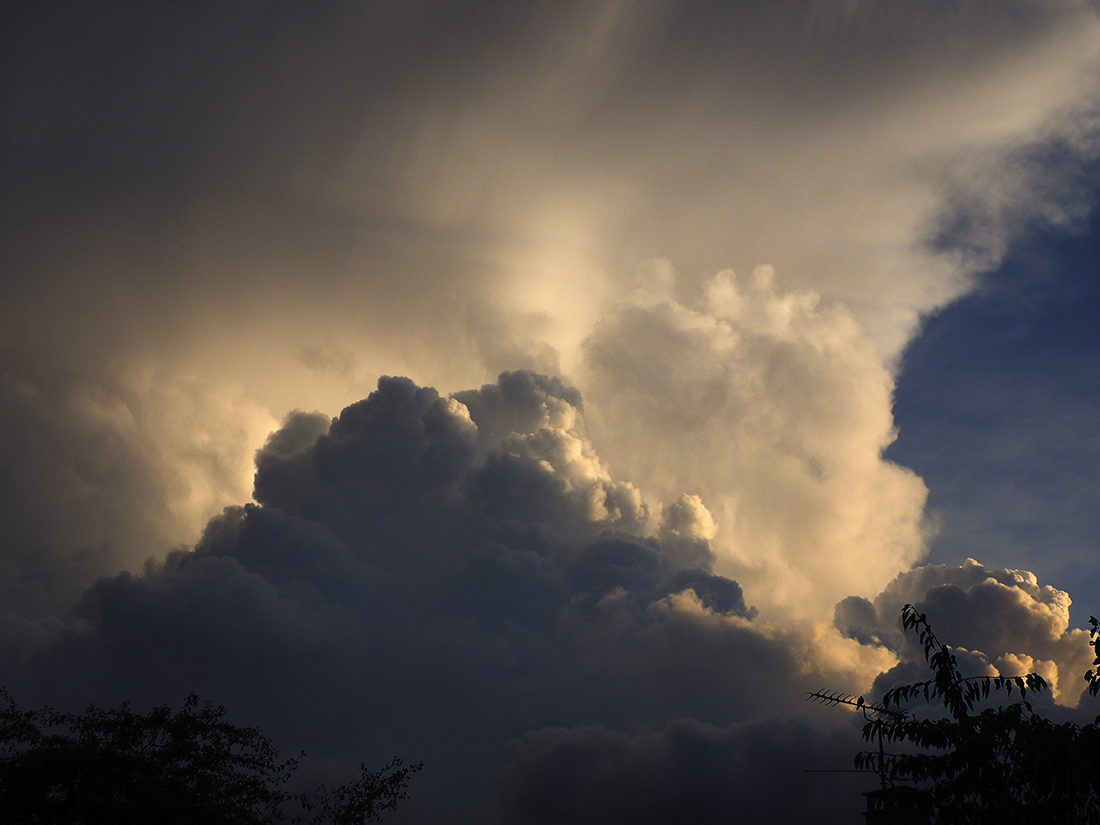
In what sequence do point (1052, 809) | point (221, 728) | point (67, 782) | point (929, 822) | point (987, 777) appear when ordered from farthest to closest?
1. point (221, 728)
2. point (67, 782)
3. point (929, 822)
4. point (987, 777)
5. point (1052, 809)

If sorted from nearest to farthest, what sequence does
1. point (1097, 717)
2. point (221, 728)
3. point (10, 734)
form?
point (1097, 717)
point (10, 734)
point (221, 728)

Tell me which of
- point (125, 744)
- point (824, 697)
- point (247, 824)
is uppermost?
point (824, 697)

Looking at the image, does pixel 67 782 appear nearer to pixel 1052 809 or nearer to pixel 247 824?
pixel 247 824

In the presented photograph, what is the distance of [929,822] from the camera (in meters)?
23.5

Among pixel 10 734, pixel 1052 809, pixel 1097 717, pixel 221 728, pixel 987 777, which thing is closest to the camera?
pixel 1097 717

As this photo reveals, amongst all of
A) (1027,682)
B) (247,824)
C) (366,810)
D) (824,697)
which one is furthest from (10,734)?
(1027,682)

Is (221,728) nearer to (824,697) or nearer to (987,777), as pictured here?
(824,697)

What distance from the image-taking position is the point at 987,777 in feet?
70.7

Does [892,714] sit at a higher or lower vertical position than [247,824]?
higher

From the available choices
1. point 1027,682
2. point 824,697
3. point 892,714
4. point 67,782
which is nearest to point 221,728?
point 67,782

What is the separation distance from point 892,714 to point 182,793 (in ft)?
116

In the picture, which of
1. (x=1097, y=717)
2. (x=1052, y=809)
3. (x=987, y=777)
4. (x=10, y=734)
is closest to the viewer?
(x=1097, y=717)

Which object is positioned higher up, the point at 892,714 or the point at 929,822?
the point at 892,714

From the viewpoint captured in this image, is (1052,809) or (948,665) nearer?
(1052,809)
